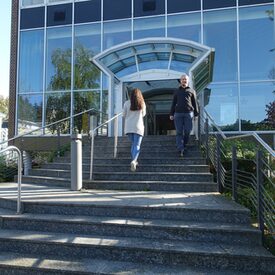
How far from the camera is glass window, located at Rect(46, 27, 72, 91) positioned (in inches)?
577

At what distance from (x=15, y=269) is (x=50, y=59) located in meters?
12.2

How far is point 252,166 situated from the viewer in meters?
7.31

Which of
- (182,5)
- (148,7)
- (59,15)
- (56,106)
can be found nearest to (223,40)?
(182,5)

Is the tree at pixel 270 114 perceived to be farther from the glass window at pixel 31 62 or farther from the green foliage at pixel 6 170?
the glass window at pixel 31 62

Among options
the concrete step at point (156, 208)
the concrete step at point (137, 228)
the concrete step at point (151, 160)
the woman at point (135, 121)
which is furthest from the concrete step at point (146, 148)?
the concrete step at point (137, 228)

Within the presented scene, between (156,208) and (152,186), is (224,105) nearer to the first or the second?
(152,186)

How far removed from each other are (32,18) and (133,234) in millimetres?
13477

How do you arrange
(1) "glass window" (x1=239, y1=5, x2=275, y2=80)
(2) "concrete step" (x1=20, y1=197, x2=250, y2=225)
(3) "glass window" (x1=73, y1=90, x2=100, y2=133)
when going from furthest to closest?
(3) "glass window" (x1=73, y1=90, x2=100, y2=133) < (1) "glass window" (x1=239, y1=5, x2=275, y2=80) < (2) "concrete step" (x1=20, y1=197, x2=250, y2=225)

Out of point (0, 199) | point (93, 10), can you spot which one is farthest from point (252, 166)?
point (93, 10)

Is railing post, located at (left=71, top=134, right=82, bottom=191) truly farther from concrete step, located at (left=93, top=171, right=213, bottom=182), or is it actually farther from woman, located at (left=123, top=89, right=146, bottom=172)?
woman, located at (left=123, top=89, right=146, bottom=172)

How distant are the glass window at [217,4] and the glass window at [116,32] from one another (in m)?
3.11

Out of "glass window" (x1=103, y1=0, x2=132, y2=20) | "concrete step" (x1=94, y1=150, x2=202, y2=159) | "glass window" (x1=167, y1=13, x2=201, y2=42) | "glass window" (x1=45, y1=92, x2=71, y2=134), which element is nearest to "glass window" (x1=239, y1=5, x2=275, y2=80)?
"glass window" (x1=167, y1=13, x2=201, y2=42)

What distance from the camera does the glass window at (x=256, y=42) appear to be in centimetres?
1249

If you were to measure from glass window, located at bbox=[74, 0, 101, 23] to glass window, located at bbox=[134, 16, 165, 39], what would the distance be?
180 centimetres
